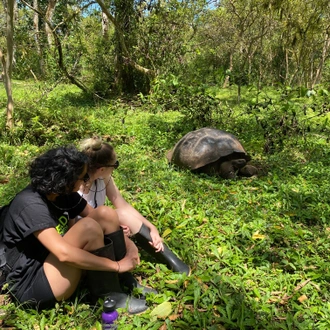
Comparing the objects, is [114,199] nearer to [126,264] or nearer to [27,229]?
[126,264]

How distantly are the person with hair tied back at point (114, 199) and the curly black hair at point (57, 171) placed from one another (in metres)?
0.33

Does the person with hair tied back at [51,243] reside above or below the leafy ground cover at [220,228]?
above

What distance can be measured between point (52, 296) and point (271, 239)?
1.53 m

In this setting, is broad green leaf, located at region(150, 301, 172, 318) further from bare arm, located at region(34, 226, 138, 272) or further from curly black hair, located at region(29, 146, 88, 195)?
curly black hair, located at region(29, 146, 88, 195)

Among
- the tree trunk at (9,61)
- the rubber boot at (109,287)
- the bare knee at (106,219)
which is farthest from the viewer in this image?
the tree trunk at (9,61)

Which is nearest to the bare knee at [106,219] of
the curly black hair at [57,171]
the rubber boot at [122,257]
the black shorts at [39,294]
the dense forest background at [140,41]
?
the rubber boot at [122,257]

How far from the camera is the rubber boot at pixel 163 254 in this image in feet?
6.86

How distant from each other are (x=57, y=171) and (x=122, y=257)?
2.07 feet

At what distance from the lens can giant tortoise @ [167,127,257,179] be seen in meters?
3.54

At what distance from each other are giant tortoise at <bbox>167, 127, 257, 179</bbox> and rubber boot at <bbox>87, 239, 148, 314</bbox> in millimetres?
1985

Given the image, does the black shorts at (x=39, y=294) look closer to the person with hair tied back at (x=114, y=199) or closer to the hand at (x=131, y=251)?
the hand at (x=131, y=251)

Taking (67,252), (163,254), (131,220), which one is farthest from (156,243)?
(67,252)

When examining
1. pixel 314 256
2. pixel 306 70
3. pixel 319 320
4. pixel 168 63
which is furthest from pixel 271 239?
pixel 306 70

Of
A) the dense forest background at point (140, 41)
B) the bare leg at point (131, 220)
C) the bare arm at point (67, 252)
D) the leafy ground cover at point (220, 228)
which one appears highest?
the dense forest background at point (140, 41)
